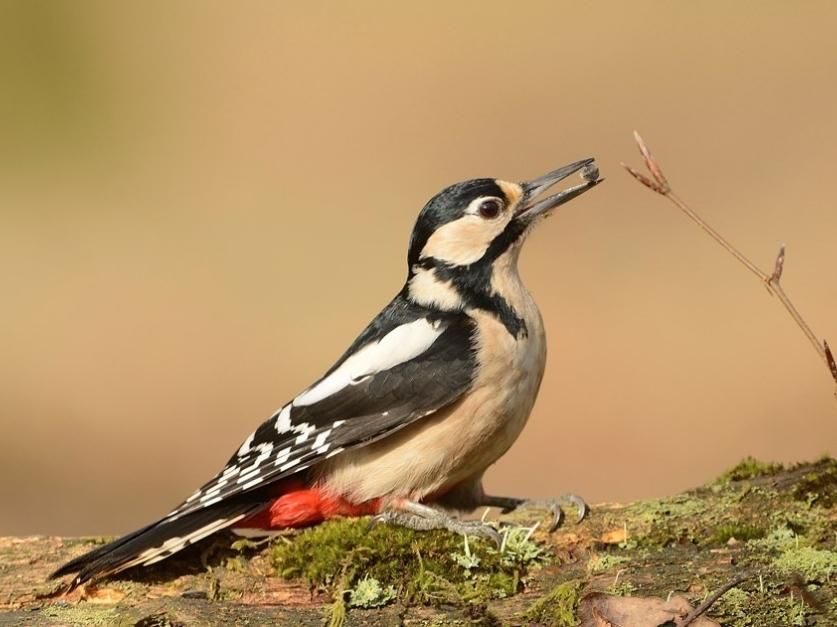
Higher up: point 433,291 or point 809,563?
point 433,291

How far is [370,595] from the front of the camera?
345cm

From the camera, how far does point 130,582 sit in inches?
145

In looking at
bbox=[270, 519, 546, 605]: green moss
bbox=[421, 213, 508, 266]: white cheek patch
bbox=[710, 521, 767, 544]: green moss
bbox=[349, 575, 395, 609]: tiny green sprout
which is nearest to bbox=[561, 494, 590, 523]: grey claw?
bbox=[270, 519, 546, 605]: green moss

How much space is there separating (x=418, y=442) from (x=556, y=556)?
2.20ft

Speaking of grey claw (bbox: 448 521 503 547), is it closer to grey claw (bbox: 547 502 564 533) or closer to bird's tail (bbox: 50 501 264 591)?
grey claw (bbox: 547 502 564 533)

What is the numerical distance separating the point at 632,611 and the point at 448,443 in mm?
1056

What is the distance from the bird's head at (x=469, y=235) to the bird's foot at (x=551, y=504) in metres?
0.79

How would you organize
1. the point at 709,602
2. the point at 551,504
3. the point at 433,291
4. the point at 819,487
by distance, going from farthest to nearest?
the point at 433,291
the point at 551,504
the point at 819,487
the point at 709,602

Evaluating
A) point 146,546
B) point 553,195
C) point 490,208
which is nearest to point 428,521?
point 146,546

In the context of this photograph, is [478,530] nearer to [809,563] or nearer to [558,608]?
[558,608]

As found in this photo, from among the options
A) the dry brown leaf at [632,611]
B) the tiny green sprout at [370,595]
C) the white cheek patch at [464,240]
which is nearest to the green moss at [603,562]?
the dry brown leaf at [632,611]

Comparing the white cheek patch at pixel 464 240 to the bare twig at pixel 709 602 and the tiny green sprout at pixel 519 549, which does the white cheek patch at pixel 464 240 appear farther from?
the bare twig at pixel 709 602

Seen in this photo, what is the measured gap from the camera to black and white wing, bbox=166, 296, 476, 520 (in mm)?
3998

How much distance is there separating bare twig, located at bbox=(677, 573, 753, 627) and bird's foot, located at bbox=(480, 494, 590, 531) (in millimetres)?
753
